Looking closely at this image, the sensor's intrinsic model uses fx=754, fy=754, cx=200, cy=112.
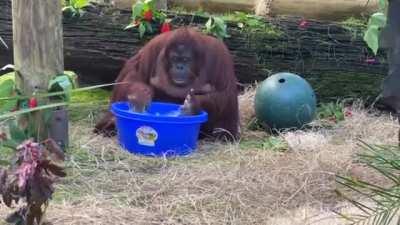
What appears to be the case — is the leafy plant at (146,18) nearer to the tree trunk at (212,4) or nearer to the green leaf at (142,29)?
the green leaf at (142,29)

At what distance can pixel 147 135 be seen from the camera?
3.33m

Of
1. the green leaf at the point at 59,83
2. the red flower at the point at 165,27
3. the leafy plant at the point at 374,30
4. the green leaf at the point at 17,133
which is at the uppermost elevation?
the leafy plant at the point at 374,30

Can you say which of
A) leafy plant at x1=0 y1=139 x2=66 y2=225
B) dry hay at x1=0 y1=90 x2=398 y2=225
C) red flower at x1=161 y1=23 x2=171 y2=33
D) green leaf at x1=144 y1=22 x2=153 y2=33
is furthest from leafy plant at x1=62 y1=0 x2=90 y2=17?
leafy plant at x1=0 y1=139 x2=66 y2=225

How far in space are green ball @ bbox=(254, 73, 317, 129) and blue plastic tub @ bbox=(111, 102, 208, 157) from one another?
60 cm

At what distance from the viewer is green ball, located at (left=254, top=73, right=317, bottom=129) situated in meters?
3.90

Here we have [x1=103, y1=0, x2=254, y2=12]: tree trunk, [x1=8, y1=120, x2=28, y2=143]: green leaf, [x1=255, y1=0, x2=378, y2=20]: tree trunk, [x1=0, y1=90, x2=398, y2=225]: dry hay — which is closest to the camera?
[x1=0, y1=90, x2=398, y2=225]: dry hay

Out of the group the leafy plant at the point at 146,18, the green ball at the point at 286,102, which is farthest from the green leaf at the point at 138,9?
the green ball at the point at 286,102

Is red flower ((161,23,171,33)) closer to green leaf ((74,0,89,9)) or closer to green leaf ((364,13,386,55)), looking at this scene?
green leaf ((74,0,89,9))

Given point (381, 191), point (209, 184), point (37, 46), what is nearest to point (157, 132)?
point (209, 184)

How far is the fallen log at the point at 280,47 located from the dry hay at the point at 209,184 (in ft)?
2.62

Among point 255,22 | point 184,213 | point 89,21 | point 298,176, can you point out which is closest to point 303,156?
point 298,176

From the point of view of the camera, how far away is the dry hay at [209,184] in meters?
2.57

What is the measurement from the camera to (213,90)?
3639mm

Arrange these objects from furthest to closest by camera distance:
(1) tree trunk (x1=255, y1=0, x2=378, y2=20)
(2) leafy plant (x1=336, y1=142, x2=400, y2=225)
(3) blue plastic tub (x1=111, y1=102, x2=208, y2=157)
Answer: (1) tree trunk (x1=255, y1=0, x2=378, y2=20) → (3) blue plastic tub (x1=111, y1=102, x2=208, y2=157) → (2) leafy plant (x1=336, y1=142, x2=400, y2=225)
